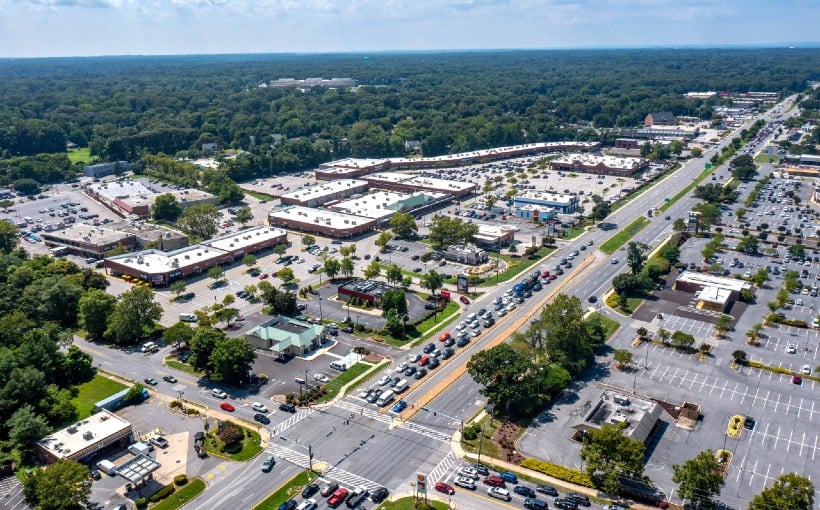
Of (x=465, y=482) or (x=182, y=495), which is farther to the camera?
(x=465, y=482)

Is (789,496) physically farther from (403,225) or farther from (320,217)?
(320,217)

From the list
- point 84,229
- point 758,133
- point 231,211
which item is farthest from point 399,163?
point 758,133

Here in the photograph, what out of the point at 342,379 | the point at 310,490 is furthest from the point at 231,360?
the point at 310,490

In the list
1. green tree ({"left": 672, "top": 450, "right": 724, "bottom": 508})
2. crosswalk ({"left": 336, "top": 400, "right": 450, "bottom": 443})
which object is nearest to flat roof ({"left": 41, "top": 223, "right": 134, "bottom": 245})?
crosswalk ({"left": 336, "top": 400, "right": 450, "bottom": 443})

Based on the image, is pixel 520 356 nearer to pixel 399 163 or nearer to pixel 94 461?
pixel 94 461

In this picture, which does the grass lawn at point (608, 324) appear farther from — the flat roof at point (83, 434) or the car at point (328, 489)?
the flat roof at point (83, 434)

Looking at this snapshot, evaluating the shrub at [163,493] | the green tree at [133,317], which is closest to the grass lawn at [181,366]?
the green tree at [133,317]
